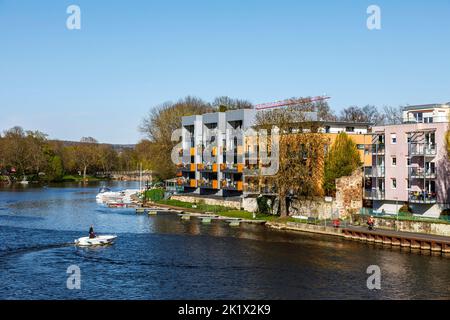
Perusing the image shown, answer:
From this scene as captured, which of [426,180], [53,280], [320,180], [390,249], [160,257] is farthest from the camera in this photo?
[320,180]

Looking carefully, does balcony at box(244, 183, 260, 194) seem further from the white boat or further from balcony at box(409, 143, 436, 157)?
the white boat

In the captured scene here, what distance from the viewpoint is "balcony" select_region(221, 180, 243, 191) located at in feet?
311

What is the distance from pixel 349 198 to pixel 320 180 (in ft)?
22.8

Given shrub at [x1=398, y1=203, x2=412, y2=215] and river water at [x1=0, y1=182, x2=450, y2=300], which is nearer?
river water at [x1=0, y1=182, x2=450, y2=300]

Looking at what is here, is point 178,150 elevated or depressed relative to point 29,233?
elevated

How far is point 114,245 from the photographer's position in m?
62.1

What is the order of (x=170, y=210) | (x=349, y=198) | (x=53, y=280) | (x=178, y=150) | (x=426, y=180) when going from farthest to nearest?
(x=178, y=150)
(x=170, y=210)
(x=349, y=198)
(x=426, y=180)
(x=53, y=280)

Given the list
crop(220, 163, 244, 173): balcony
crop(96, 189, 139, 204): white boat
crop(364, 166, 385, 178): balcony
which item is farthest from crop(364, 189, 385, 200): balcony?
crop(96, 189, 139, 204): white boat

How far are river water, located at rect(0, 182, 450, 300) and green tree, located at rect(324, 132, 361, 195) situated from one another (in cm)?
1234

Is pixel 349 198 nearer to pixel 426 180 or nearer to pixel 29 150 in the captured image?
pixel 426 180

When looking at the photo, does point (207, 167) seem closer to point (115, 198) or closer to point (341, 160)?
point (115, 198)

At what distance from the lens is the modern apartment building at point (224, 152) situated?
87938 mm

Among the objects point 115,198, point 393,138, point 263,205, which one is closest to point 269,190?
point 263,205
